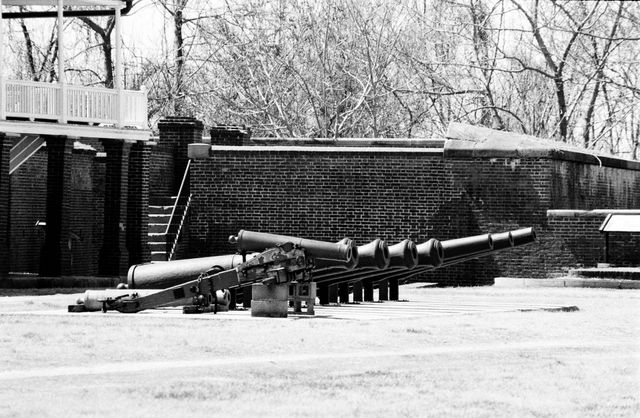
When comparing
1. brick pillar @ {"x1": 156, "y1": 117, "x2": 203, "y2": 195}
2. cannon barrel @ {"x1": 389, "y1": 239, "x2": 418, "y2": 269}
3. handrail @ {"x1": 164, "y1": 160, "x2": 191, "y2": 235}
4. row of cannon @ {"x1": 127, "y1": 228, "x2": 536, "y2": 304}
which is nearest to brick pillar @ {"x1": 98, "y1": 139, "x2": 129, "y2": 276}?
handrail @ {"x1": 164, "y1": 160, "x2": 191, "y2": 235}

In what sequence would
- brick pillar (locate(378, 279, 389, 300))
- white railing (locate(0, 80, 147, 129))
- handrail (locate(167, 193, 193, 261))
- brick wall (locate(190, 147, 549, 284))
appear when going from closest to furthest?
brick pillar (locate(378, 279, 389, 300)) → white railing (locate(0, 80, 147, 129)) → brick wall (locate(190, 147, 549, 284)) → handrail (locate(167, 193, 193, 261))

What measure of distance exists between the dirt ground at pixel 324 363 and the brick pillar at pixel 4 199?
792 cm

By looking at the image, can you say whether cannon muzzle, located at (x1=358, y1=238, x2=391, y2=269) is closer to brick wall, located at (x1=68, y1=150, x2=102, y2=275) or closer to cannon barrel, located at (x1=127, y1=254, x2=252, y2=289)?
cannon barrel, located at (x1=127, y1=254, x2=252, y2=289)

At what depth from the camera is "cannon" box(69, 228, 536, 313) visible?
64.7 ft

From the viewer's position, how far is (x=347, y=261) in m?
20.9

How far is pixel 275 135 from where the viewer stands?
47188 millimetres

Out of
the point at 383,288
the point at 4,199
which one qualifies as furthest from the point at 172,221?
the point at 383,288

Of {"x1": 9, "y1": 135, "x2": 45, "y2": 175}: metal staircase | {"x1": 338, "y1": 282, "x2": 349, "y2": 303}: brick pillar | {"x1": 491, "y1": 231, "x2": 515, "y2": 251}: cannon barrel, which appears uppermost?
{"x1": 9, "y1": 135, "x2": 45, "y2": 175}: metal staircase

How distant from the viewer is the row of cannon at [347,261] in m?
20.3

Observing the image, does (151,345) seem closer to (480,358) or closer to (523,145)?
(480,358)

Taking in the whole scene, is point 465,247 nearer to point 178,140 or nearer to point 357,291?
point 357,291

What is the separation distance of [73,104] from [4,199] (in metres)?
2.38

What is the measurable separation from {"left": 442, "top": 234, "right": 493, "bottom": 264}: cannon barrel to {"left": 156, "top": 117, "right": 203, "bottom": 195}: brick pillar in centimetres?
1258

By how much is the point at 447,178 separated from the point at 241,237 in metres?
14.7
